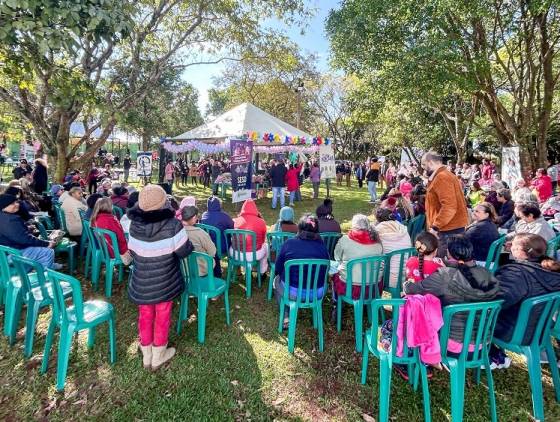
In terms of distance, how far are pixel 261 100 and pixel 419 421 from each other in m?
29.6

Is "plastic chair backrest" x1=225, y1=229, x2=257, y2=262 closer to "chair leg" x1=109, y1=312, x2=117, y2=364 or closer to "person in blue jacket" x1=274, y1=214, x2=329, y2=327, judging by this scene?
"person in blue jacket" x1=274, y1=214, x2=329, y2=327

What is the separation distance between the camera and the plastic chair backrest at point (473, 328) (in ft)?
7.55

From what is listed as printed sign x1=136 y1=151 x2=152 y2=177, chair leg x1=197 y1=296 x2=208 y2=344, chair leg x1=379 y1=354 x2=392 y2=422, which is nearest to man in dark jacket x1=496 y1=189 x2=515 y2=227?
chair leg x1=379 y1=354 x2=392 y2=422

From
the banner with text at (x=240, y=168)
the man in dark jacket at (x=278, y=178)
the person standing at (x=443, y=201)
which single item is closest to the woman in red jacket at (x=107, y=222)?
the person standing at (x=443, y=201)

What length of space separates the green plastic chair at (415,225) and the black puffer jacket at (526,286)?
367cm

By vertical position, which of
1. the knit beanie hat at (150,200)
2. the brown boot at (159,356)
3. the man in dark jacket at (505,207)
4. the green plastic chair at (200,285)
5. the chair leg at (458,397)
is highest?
the knit beanie hat at (150,200)

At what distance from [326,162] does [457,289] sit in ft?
34.7

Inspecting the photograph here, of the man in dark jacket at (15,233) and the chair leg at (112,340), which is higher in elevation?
the man in dark jacket at (15,233)

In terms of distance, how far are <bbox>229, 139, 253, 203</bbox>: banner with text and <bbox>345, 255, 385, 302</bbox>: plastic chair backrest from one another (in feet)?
22.0

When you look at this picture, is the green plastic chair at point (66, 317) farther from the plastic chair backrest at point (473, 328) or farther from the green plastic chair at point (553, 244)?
the green plastic chair at point (553, 244)

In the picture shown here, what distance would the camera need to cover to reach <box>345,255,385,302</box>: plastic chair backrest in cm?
331

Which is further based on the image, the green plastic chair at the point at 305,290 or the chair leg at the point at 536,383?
the green plastic chair at the point at 305,290

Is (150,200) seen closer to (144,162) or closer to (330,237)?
(330,237)

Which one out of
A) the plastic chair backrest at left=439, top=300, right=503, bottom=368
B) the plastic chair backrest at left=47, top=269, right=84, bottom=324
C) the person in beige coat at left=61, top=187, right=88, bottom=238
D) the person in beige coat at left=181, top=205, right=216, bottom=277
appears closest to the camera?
the plastic chair backrest at left=439, top=300, right=503, bottom=368
